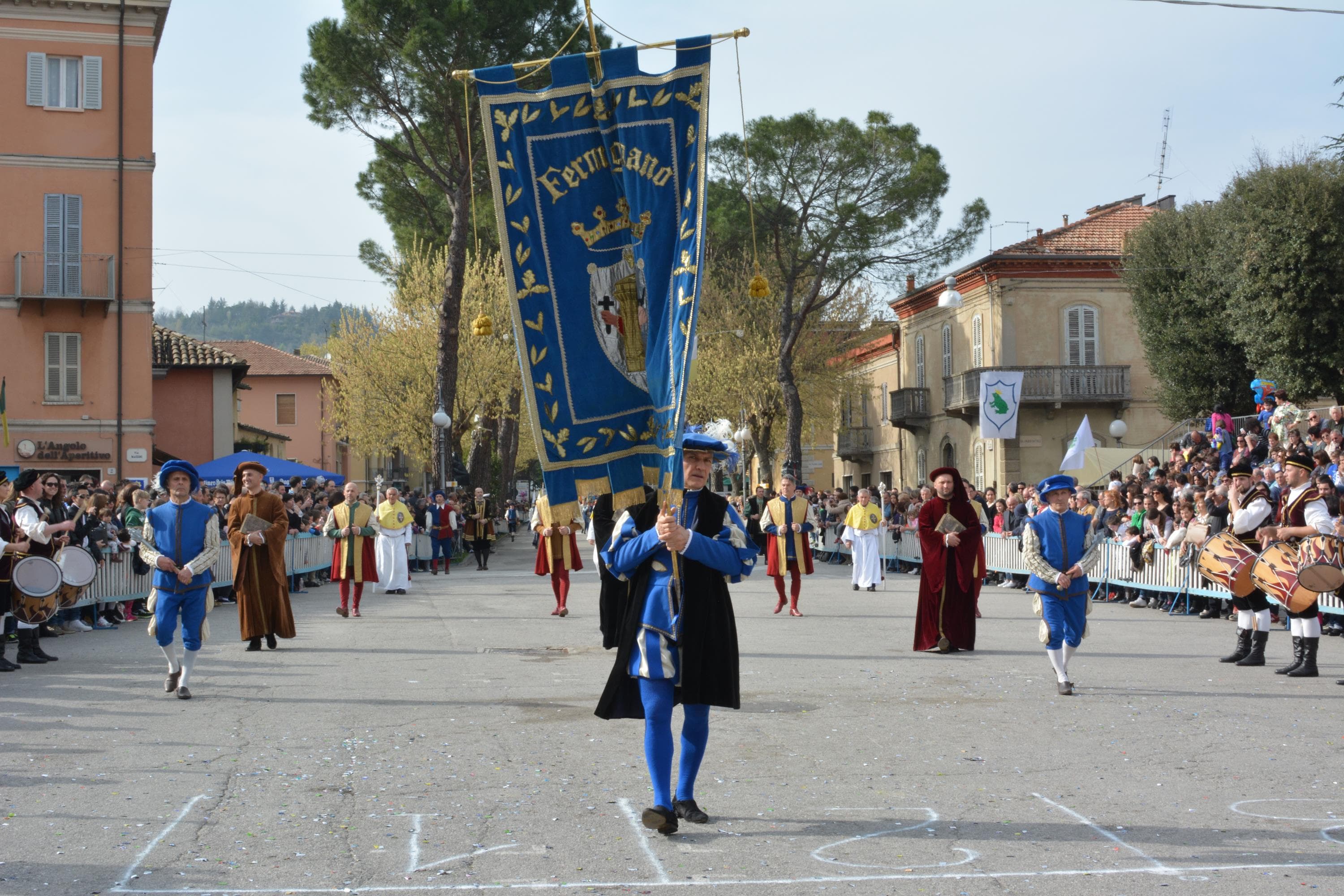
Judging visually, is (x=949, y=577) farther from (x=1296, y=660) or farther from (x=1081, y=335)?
(x=1081, y=335)

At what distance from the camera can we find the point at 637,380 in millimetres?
6336

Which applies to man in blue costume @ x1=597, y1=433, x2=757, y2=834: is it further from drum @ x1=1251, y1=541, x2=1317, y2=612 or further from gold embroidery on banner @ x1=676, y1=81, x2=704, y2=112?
drum @ x1=1251, y1=541, x2=1317, y2=612

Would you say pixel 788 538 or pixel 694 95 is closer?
pixel 694 95

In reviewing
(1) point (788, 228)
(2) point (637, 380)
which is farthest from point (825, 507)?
(2) point (637, 380)

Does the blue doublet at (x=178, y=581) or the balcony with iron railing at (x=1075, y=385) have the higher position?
the balcony with iron railing at (x=1075, y=385)

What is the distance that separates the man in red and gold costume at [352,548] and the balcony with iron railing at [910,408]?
3214 centimetres

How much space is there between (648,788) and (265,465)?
22390mm

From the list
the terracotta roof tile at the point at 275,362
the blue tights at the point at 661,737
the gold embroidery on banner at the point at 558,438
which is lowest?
the blue tights at the point at 661,737

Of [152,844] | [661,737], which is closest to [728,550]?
[661,737]

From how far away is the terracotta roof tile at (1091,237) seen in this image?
135ft

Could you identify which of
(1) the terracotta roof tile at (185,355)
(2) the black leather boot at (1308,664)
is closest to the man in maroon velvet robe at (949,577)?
(2) the black leather boot at (1308,664)

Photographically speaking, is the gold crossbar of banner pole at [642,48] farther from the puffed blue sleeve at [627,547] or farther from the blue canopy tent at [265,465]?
the blue canopy tent at [265,465]

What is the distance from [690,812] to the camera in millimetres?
5980

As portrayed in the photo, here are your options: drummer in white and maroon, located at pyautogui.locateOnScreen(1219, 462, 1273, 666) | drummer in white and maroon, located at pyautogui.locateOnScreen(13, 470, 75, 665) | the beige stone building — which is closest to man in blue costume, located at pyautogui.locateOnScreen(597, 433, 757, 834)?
drummer in white and maroon, located at pyautogui.locateOnScreen(1219, 462, 1273, 666)
